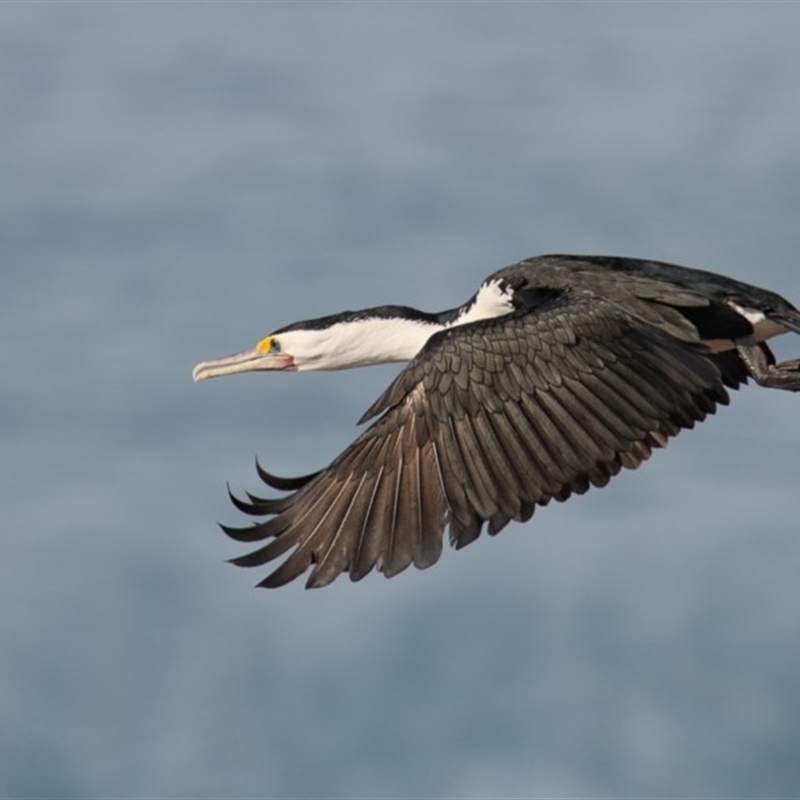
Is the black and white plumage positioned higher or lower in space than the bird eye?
lower

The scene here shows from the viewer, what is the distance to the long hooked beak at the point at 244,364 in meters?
16.5

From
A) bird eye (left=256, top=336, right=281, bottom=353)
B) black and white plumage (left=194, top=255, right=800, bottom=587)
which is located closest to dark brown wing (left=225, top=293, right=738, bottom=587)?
black and white plumage (left=194, top=255, right=800, bottom=587)

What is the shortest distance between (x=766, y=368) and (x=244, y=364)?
3544 mm

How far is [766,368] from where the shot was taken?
15.2 meters

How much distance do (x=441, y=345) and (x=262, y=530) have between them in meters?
1.43

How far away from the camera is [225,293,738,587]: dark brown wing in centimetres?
1366

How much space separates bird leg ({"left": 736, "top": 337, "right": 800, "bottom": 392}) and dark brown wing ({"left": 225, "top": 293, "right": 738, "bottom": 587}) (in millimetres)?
1015

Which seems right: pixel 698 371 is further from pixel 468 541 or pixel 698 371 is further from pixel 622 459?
pixel 468 541

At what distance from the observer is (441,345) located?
13984mm

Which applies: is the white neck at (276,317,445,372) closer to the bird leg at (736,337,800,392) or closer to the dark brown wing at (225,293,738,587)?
the dark brown wing at (225,293,738,587)

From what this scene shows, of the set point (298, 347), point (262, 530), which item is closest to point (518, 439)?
point (262, 530)

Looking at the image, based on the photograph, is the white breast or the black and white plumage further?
the white breast

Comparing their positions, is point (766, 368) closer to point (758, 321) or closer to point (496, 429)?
point (758, 321)

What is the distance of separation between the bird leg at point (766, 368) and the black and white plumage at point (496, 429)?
2.32 feet
